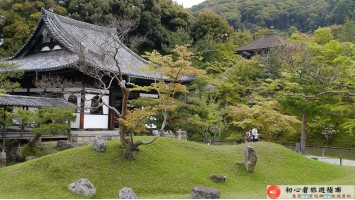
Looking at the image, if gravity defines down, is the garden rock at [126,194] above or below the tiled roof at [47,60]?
below

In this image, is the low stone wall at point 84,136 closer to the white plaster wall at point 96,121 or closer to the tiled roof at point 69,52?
the white plaster wall at point 96,121

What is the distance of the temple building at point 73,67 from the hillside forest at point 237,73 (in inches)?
80.2

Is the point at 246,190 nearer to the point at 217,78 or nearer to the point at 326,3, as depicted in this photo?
the point at 217,78

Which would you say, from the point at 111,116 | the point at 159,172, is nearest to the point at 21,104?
the point at 111,116

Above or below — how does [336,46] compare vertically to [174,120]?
above

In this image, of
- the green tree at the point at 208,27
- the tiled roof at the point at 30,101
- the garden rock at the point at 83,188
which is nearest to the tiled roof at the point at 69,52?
the tiled roof at the point at 30,101

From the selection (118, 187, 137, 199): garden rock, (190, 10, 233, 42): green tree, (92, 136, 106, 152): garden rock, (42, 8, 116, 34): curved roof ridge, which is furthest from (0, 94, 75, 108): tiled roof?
(190, 10, 233, 42): green tree

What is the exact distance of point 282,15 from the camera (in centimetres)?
8381

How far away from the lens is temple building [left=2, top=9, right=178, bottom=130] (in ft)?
69.1

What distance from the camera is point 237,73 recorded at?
1261 inches

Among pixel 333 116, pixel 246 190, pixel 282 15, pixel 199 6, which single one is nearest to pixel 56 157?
pixel 246 190

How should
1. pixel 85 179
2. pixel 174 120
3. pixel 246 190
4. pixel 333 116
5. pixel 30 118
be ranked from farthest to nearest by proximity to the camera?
pixel 333 116 < pixel 30 118 < pixel 174 120 < pixel 246 190 < pixel 85 179

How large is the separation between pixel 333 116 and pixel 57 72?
16934 millimetres

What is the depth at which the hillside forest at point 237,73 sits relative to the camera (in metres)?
19.4
